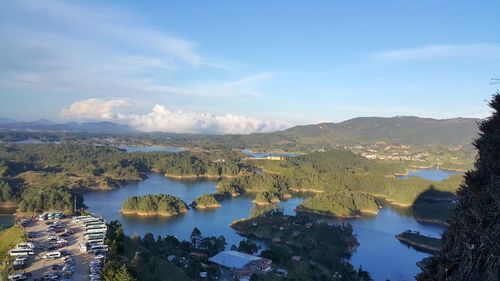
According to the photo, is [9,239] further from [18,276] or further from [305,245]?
[305,245]

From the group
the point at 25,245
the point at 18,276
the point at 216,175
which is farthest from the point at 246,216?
the point at 216,175

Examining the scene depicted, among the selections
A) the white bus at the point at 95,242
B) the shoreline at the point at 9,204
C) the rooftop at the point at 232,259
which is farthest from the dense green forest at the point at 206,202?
the white bus at the point at 95,242

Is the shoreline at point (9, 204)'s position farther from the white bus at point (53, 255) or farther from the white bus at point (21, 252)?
the white bus at point (53, 255)

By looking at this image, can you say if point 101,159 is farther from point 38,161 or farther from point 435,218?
point 435,218

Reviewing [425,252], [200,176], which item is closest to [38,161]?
[200,176]

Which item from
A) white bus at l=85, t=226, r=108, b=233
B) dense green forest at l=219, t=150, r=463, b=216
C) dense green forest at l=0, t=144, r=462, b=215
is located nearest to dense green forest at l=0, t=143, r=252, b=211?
dense green forest at l=0, t=144, r=462, b=215
